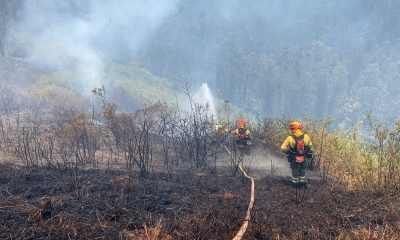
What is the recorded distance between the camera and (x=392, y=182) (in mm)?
7660

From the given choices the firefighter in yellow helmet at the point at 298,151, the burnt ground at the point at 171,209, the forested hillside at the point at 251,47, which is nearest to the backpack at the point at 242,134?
the burnt ground at the point at 171,209

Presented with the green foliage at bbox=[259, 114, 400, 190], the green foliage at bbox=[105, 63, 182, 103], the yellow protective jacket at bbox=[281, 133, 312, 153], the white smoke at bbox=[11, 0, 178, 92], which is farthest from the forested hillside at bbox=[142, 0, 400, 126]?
the yellow protective jacket at bbox=[281, 133, 312, 153]

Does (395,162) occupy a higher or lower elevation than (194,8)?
lower

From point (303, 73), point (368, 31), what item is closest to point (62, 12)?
point (303, 73)

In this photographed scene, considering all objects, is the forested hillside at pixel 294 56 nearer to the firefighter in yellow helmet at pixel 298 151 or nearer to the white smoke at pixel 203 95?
the white smoke at pixel 203 95

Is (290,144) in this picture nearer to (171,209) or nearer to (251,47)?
(171,209)

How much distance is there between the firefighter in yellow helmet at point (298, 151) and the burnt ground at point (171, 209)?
15.5 inches

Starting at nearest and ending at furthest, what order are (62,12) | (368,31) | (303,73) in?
(62,12)
(303,73)
(368,31)

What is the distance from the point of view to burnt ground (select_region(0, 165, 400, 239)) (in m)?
4.98

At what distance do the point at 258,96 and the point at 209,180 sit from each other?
1785 inches

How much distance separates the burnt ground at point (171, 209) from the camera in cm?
498

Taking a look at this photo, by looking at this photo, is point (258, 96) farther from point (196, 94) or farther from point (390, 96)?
point (390, 96)

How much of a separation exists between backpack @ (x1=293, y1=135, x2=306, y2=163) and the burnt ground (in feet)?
2.45

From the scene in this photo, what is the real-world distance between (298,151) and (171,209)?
12.6 ft
